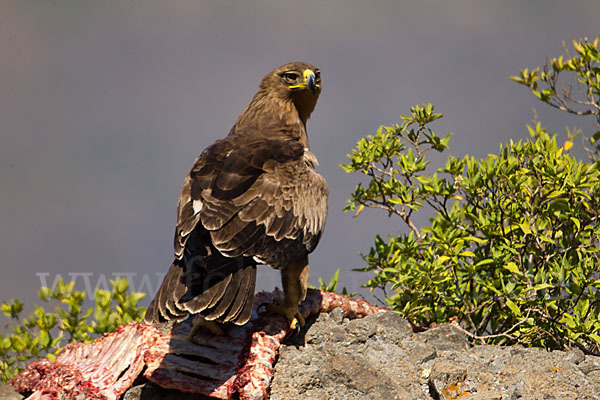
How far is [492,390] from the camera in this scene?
5.57m

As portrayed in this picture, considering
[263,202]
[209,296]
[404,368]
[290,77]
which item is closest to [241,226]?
[263,202]

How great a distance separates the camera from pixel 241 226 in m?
5.72

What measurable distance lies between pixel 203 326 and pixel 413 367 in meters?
1.96

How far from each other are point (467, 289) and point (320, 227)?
173cm

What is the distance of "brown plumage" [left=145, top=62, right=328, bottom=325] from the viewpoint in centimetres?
550

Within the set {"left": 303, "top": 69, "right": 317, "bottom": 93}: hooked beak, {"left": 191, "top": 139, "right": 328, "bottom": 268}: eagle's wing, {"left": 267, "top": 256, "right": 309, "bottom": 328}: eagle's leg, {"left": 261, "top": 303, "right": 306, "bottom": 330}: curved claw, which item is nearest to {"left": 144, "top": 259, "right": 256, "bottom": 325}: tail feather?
{"left": 191, "top": 139, "right": 328, "bottom": 268}: eagle's wing

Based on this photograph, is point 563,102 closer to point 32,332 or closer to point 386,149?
point 386,149

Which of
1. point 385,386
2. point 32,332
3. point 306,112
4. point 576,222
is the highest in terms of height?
point 306,112

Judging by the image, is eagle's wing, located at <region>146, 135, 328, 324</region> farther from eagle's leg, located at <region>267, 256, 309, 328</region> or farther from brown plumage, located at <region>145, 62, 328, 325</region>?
eagle's leg, located at <region>267, 256, 309, 328</region>

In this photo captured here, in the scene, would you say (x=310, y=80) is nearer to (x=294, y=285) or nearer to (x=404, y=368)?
(x=294, y=285)

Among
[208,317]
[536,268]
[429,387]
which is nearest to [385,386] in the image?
[429,387]

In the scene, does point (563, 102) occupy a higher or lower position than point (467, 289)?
higher

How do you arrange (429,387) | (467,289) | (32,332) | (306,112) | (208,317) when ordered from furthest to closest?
(32,332)
(306,112)
(467,289)
(429,387)
(208,317)

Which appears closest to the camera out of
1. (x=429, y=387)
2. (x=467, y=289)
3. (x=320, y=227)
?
(x=429, y=387)
